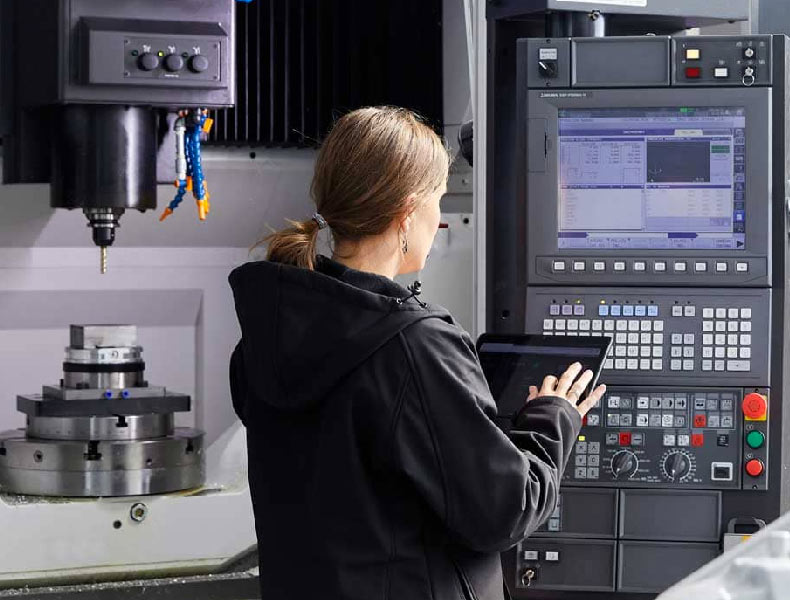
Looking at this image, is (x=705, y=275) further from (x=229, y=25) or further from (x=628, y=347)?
(x=229, y=25)

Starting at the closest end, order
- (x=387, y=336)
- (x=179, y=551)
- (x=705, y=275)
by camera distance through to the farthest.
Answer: (x=387, y=336), (x=705, y=275), (x=179, y=551)

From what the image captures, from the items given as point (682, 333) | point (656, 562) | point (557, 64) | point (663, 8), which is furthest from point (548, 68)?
point (656, 562)

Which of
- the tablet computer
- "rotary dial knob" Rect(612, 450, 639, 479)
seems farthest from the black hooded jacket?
"rotary dial knob" Rect(612, 450, 639, 479)

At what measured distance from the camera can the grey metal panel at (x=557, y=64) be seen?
1960 mm

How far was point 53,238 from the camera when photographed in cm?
234

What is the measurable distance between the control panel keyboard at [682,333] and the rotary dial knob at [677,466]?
11 centimetres

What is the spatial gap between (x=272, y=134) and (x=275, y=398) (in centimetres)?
109

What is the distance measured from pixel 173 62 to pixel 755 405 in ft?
3.44

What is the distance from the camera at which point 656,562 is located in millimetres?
1959

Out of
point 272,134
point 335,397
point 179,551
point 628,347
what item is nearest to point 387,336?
point 335,397

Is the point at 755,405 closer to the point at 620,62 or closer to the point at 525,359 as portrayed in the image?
the point at 525,359

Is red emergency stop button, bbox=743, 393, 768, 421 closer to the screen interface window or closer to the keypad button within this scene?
the keypad button

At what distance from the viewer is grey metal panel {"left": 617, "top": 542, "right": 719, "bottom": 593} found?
196cm

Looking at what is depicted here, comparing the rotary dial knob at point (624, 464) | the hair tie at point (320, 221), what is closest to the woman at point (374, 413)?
the hair tie at point (320, 221)
